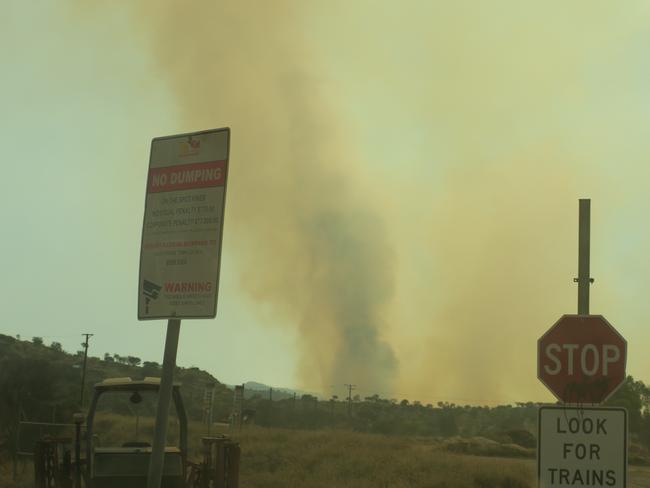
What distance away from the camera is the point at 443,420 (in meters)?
78.4

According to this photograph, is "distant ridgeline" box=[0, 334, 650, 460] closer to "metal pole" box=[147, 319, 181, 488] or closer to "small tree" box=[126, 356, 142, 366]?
"small tree" box=[126, 356, 142, 366]

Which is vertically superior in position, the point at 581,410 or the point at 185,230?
the point at 185,230

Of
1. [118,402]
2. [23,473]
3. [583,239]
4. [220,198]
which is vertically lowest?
[23,473]

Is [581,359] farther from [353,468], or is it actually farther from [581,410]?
[353,468]

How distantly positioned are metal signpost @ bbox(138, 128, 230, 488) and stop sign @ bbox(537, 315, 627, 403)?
11.9 feet

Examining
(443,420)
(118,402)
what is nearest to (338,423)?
(443,420)

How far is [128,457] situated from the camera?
1052 centimetres

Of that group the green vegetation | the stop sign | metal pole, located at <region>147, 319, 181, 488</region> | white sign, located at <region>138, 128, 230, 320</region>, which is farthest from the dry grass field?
white sign, located at <region>138, 128, 230, 320</region>

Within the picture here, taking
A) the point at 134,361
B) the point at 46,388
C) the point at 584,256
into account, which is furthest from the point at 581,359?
the point at 134,361

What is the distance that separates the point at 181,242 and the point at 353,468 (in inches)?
993

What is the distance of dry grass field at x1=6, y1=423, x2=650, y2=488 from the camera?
2730 cm

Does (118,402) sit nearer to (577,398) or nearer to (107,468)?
(107,468)

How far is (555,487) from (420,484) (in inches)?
776

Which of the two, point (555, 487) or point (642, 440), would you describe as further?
point (642, 440)
